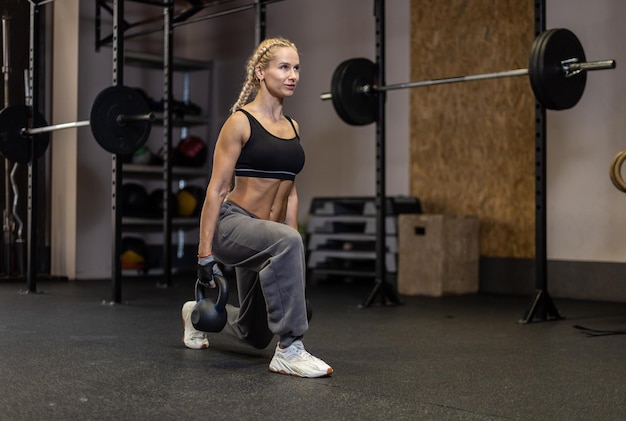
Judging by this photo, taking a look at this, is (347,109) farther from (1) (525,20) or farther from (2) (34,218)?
(2) (34,218)

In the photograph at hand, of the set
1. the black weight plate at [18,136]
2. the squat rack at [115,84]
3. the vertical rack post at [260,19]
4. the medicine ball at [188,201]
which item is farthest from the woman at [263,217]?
the medicine ball at [188,201]

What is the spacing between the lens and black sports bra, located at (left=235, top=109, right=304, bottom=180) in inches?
107

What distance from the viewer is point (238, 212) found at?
9.06 feet

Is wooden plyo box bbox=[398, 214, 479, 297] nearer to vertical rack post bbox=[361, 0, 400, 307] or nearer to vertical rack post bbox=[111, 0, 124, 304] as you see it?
vertical rack post bbox=[361, 0, 400, 307]

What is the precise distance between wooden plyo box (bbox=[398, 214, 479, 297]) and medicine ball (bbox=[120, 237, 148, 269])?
242 cm

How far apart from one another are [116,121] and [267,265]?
239cm

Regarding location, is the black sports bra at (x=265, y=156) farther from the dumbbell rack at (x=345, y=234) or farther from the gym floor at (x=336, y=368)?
the dumbbell rack at (x=345, y=234)

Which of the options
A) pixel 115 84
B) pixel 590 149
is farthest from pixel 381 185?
pixel 115 84

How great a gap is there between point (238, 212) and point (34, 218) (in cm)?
317

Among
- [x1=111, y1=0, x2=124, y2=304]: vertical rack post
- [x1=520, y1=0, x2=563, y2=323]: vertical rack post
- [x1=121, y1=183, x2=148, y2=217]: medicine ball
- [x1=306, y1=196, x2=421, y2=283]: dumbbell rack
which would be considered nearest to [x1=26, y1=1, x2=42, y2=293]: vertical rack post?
[x1=111, y1=0, x2=124, y2=304]: vertical rack post

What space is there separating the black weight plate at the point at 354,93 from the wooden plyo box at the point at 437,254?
1.03 metres

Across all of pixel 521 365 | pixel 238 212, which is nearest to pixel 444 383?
pixel 521 365

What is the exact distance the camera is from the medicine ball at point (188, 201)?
23.6 feet

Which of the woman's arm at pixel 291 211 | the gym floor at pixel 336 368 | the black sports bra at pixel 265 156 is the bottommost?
the gym floor at pixel 336 368
